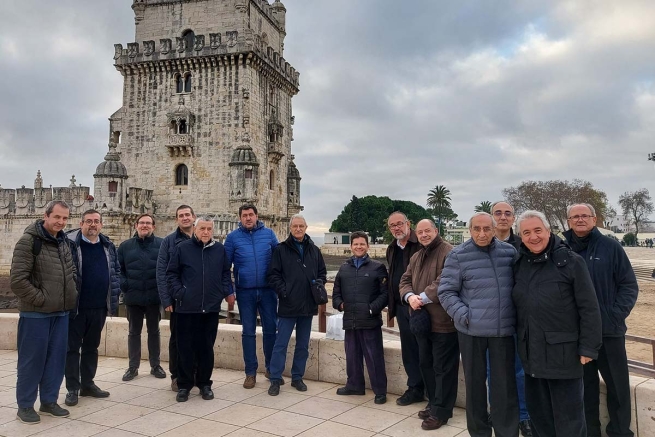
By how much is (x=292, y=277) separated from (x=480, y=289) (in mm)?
2467

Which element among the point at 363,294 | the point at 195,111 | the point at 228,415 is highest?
the point at 195,111

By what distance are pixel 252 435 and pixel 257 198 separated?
22.1m

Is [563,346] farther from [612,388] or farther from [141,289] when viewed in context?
[141,289]

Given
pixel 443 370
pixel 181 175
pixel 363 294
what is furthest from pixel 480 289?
pixel 181 175

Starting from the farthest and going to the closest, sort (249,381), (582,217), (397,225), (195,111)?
(195,111)
(249,381)
(397,225)
(582,217)

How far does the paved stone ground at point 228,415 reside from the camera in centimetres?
494

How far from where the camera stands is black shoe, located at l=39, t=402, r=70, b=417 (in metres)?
5.43

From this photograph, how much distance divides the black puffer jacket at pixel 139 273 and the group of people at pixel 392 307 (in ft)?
0.06

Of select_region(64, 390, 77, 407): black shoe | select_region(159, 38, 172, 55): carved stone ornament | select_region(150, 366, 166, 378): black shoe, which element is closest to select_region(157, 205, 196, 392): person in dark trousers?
select_region(150, 366, 166, 378): black shoe

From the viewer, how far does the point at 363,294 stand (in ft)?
19.7

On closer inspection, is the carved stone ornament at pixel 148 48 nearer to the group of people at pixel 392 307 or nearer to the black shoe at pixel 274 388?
the group of people at pixel 392 307

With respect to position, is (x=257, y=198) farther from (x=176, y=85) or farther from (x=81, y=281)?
(x=81, y=281)

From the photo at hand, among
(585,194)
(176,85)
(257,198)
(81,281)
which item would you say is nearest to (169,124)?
(176,85)

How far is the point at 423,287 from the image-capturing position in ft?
17.5
